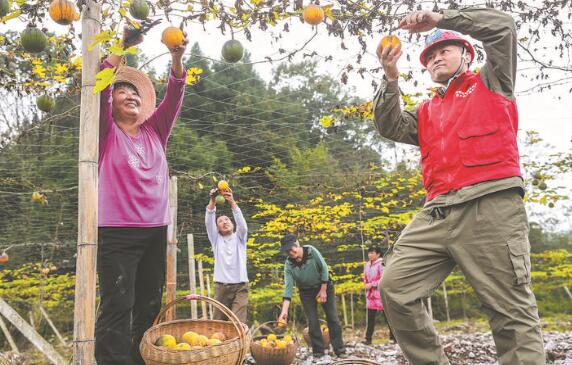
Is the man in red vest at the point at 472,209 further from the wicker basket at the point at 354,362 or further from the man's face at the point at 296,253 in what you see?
the man's face at the point at 296,253

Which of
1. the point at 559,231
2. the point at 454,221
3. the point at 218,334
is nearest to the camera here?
the point at 454,221

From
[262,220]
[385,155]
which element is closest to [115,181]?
[262,220]

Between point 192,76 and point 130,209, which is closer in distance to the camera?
point 130,209

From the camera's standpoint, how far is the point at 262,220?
29.5ft

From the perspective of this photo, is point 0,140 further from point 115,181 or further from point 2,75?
point 115,181

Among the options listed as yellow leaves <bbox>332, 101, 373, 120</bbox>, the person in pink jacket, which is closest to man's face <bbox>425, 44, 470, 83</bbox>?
yellow leaves <bbox>332, 101, 373, 120</bbox>

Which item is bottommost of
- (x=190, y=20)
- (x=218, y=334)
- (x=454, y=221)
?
(x=218, y=334)

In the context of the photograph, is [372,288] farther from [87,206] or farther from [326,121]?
[87,206]

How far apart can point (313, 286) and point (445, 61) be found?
3.88 m

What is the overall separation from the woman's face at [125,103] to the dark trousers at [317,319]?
366cm

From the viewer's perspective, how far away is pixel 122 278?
87.0 inches

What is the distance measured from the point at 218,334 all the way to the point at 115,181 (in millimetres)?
1004

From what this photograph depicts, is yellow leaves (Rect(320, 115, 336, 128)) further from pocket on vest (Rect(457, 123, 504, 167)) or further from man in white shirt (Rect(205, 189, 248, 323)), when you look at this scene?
pocket on vest (Rect(457, 123, 504, 167))

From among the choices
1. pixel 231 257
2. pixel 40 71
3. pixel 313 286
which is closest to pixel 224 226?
pixel 231 257
